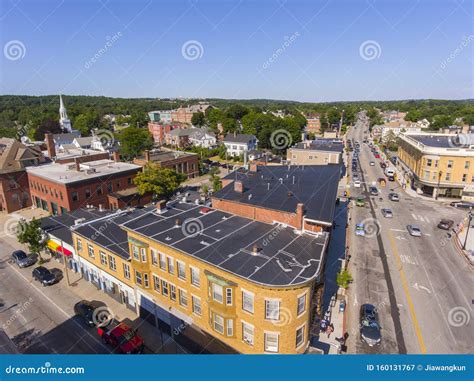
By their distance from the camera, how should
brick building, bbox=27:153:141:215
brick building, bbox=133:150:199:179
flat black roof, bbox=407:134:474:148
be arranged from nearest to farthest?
brick building, bbox=27:153:141:215 → flat black roof, bbox=407:134:474:148 → brick building, bbox=133:150:199:179

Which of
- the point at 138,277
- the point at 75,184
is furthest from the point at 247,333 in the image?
the point at 75,184

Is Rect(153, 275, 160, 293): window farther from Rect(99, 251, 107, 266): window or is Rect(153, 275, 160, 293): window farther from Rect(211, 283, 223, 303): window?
Rect(99, 251, 107, 266): window

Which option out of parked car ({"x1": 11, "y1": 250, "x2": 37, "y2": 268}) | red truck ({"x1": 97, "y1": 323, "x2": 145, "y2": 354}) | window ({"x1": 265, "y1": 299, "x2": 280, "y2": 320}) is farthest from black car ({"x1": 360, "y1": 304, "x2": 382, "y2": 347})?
parked car ({"x1": 11, "y1": 250, "x2": 37, "y2": 268})

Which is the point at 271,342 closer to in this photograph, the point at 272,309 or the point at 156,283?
the point at 272,309

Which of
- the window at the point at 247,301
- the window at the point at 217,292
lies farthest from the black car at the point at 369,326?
the window at the point at 217,292

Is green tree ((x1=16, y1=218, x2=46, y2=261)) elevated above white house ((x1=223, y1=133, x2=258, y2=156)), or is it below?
below

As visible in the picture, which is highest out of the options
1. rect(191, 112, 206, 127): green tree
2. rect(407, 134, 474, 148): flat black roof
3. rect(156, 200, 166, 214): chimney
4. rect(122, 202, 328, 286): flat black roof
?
rect(191, 112, 206, 127): green tree

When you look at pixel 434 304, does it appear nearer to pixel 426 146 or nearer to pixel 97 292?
pixel 97 292
